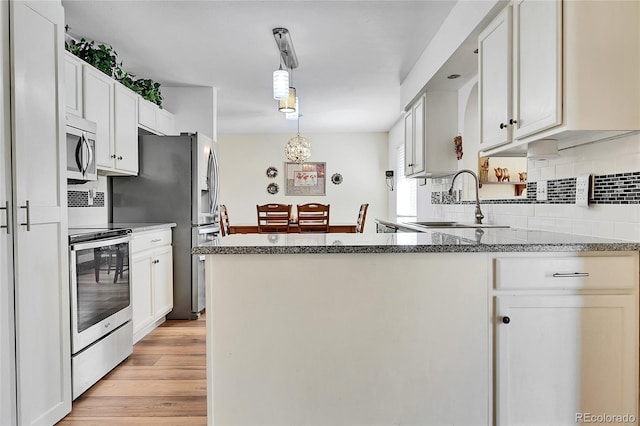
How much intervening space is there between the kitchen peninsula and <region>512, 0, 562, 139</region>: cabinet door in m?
0.58

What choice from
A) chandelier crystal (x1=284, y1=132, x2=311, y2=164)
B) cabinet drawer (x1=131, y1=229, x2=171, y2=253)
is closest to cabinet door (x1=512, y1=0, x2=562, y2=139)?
cabinet drawer (x1=131, y1=229, x2=171, y2=253)

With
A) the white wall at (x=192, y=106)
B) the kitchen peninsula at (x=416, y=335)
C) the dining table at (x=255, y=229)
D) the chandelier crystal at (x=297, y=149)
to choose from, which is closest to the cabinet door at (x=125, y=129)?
the white wall at (x=192, y=106)

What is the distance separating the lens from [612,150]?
1.92 metres

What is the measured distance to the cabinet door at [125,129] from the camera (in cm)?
352

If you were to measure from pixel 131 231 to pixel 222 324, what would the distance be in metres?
1.70

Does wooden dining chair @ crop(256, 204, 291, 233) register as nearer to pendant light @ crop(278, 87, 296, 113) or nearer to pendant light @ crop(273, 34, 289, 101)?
pendant light @ crop(278, 87, 296, 113)

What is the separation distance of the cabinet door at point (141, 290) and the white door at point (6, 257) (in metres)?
1.29

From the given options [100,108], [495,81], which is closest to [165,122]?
[100,108]

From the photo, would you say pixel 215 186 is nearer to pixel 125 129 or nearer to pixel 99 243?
pixel 125 129

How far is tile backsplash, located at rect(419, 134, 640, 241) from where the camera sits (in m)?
1.81

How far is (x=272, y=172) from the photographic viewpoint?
8242 millimetres

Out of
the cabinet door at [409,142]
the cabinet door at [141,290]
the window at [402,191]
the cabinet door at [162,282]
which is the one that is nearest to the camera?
the cabinet door at [141,290]

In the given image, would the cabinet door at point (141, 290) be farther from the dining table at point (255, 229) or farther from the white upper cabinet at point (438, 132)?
the white upper cabinet at point (438, 132)

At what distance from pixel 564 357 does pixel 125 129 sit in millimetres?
3461
